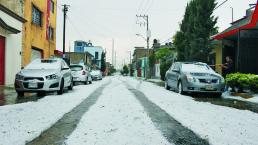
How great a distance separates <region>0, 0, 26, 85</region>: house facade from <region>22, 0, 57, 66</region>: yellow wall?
3.81ft

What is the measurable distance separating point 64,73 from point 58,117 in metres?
7.86

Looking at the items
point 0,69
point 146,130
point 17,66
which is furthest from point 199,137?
point 17,66

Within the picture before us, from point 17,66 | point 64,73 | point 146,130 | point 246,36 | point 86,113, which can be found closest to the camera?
point 146,130

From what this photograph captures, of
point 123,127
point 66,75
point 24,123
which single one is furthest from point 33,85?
point 123,127

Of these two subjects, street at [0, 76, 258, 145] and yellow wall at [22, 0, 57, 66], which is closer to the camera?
street at [0, 76, 258, 145]

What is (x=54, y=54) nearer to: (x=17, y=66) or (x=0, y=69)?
(x=17, y=66)

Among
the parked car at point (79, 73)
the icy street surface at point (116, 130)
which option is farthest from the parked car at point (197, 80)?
the parked car at point (79, 73)

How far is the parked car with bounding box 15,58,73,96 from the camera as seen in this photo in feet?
42.3

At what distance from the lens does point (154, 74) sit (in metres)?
75.2

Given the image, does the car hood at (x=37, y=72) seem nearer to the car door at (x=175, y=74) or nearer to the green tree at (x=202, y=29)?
the car door at (x=175, y=74)

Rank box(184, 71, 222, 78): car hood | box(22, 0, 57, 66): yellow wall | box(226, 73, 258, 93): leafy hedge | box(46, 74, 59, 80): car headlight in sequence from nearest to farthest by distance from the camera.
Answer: box(46, 74, 59, 80): car headlight → box(226, 73, 258, 93): leafy hedge → box(184, 71, 222, 78): car hood → box(22, 0, 57, 66): yellow wall

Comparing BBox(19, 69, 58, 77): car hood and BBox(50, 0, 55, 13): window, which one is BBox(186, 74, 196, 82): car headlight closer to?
BBox(19, 69, 58, 77): car hood

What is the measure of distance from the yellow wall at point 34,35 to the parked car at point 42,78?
32.2ft

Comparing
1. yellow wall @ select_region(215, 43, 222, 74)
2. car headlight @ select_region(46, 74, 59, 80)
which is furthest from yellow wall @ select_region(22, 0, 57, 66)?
yellow wall @ select_region(215, 43, 222, 74)
